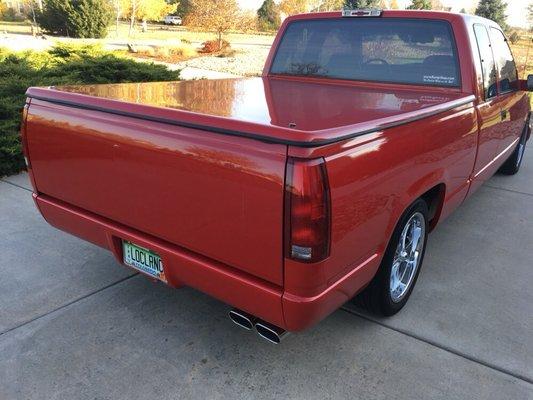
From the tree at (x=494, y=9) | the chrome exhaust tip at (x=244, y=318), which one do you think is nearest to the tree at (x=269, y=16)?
Answer: the tree at (x=494, y=9)

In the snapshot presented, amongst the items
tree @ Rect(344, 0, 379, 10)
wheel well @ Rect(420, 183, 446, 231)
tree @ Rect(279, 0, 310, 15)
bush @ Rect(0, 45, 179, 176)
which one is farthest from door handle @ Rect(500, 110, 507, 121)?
tree @ Rect(279, 0, 310, 15)

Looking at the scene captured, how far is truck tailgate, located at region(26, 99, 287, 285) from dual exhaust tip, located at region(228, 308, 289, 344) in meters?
0.32

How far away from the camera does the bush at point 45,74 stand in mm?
5898

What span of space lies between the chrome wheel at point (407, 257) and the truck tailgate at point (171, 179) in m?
1.19

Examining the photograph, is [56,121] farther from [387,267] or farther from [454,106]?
[454,106]

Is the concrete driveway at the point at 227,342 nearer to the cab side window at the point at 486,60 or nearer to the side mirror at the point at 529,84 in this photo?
the cab side window at the point at 486,60

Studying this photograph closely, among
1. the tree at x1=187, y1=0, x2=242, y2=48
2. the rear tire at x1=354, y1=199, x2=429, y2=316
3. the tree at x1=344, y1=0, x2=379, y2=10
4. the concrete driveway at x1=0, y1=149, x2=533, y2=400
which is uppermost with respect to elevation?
the tree at x1=344, y1=0, x2=379, y2=10

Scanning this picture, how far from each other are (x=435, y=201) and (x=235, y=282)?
1791 mm

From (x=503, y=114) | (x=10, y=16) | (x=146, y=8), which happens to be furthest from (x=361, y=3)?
(x=10, y=16)

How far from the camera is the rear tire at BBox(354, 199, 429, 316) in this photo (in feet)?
8.99

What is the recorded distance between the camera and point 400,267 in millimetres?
3129

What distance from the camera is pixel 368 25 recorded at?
162 inches

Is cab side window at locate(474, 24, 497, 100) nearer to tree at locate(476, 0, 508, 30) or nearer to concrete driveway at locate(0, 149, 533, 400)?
concrete driveway at locate(0, 149, 533, 400)

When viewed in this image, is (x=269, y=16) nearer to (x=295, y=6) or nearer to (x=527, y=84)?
(x=295, y=6)
